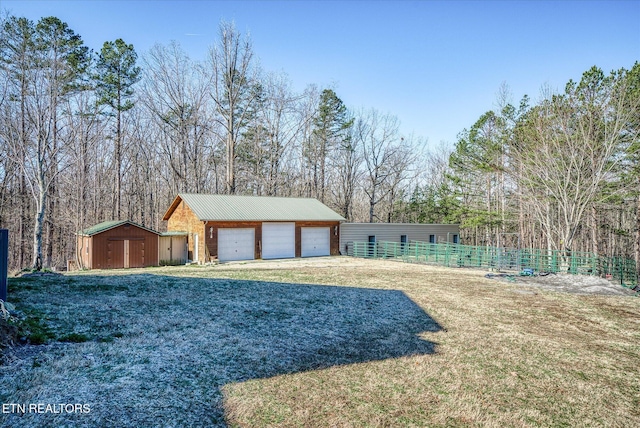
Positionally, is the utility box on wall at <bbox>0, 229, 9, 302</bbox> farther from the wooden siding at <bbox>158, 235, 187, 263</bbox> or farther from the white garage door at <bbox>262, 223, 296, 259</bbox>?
the white garage door at <bbox>262, 223, 296, 259</bbox>

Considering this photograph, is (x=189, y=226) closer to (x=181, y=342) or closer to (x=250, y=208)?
(x=250, y=208)

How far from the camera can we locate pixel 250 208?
22.3m

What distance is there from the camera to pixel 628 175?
17734 millimetres

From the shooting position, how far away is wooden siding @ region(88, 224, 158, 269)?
1759 centimetres

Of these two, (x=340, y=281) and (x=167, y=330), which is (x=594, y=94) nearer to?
(x=340, y=281)

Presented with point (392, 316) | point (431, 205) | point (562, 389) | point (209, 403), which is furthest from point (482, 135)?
point (209, 403)

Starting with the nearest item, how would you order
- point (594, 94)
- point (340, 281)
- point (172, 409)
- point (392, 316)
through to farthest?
point (172, 409) < point (392, 316) < point (340, 281) < point (594, 94)

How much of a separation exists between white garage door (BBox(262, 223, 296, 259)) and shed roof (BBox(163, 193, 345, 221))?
56cm

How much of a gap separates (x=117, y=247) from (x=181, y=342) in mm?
14497

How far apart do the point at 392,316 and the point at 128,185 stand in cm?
3045

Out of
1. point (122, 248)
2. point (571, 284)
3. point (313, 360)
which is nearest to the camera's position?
point (313, 360)

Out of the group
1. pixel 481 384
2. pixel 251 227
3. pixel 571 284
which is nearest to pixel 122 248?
pixel 251 227

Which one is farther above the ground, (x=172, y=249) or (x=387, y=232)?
(x=387, y=232)

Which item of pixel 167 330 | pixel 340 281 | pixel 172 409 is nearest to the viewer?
pixel 172 409
